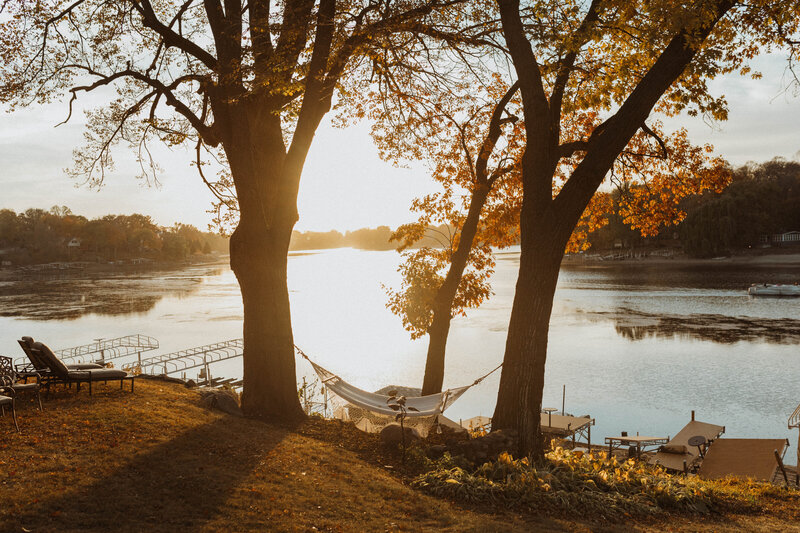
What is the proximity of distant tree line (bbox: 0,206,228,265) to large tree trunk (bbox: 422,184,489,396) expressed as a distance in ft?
372

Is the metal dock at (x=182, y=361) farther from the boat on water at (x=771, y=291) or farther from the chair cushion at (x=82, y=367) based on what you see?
the boat on water at (x=771, y=291)

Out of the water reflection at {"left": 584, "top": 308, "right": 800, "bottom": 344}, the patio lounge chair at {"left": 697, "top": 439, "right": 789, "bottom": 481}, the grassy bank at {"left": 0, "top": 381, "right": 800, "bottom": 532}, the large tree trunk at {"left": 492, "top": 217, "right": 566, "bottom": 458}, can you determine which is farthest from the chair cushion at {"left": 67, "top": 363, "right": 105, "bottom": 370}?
the water reflection at {"left": 584, "top": 308, "right": 800, "bottom": 344}

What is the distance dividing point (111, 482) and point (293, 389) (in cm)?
380

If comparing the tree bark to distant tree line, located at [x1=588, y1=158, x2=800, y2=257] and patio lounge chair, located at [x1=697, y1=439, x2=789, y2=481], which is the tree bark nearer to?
patio lounge chair, located at [x1=697, y1=439, x2=789, y2=481]

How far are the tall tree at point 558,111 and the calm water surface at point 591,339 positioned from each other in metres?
13.4

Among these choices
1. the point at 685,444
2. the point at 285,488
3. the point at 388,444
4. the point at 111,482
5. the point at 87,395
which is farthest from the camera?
the point at 685,444

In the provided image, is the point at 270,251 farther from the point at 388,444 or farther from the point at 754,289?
the point at 754,289

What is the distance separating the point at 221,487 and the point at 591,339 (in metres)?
31.7

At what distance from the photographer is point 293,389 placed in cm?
845

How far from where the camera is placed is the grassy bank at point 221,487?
4246mm

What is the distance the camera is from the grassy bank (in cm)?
425

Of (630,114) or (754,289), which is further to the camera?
(754,289)

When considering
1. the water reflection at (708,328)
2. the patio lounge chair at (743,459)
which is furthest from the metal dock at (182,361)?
the water reflection at (708,328)

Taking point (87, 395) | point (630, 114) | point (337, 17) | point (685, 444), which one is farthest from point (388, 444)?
point (685, 444)
